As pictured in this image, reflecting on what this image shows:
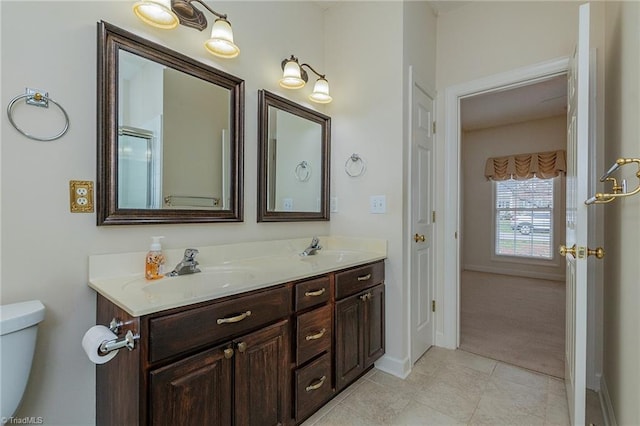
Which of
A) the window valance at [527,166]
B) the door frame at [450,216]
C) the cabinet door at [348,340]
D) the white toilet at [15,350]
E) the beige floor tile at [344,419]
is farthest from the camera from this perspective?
the window valance at [527,166]

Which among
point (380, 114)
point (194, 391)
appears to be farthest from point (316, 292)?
point (380, 114)

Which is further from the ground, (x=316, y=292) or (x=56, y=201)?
(x=56, y=201)

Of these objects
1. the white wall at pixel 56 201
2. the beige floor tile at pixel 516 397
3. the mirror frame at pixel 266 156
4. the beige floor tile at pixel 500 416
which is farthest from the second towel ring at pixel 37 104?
the beige floor tile at pixel 516 397

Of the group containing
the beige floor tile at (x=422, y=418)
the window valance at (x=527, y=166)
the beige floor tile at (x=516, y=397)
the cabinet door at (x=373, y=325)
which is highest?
the window valance at (x=527, y=166)

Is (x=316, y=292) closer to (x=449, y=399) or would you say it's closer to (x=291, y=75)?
(x=449, y=399)

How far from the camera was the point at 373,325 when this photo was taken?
196 centimetres

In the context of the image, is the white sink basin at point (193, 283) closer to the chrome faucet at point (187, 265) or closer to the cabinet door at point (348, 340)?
the chrome faucet at point (187, 265)

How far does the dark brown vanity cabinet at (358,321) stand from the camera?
170cm

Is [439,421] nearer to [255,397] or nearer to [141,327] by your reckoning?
[255,397]

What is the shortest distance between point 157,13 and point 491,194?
5823mm

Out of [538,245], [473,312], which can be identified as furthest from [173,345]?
[538,245]

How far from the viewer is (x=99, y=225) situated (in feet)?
4.18

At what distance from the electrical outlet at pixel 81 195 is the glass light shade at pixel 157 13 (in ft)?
2.56

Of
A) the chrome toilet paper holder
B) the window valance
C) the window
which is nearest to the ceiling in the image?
the window valance
